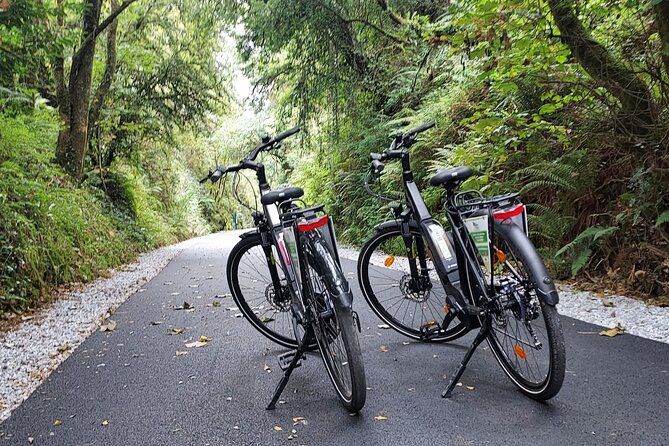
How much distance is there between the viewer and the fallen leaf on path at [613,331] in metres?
3.60

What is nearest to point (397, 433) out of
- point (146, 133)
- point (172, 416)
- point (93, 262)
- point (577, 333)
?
point (172, 416)

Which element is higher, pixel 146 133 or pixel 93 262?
pixel 146 133

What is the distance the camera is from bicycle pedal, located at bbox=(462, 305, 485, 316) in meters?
2.91

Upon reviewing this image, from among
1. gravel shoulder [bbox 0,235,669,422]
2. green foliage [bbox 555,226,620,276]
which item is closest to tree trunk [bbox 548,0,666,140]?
green foliage [bbox 555,226,620,276]

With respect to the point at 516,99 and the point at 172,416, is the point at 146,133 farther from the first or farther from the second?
the point at 172,416

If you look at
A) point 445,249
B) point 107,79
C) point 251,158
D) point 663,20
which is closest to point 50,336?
point 251,158

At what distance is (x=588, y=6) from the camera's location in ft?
16.4

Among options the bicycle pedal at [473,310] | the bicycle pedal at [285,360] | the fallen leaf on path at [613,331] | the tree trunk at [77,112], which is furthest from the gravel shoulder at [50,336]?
the tree trunk at [77,112]

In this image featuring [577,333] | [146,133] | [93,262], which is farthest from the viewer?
[146,133]

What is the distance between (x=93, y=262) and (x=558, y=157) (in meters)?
6.85

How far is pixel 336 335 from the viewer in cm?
274

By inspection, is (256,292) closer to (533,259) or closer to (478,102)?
(533,259)

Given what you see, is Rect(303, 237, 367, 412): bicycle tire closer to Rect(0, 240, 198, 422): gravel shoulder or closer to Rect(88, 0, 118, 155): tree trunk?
Rect(0, 240, 198, 422): gravel shoulder

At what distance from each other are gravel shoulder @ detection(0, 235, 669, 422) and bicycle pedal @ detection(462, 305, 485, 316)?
886 millimetres
